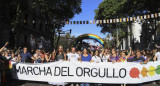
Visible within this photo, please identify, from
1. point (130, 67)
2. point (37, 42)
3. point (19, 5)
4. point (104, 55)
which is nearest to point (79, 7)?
point (37, 42)

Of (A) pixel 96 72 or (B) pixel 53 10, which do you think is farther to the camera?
(B) pixel 53 10

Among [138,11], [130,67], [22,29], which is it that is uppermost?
[138,11]

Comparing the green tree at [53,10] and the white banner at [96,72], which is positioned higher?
the green tree at [53,10]

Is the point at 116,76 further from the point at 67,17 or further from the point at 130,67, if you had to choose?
the point at 67,17

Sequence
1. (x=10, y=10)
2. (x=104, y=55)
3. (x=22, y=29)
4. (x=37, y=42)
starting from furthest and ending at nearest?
A: (x=37, y=42) < (x=22, y=29) < (x=10, y=10) < (x=104, y=55)

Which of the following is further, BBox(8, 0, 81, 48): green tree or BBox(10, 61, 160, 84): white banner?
BBox(8, 0, 81, 48): green tree

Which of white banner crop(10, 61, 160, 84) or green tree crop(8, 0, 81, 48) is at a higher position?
green tree crop(8, 0, 81, 48)

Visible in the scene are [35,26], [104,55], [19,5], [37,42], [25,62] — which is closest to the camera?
[25,62]

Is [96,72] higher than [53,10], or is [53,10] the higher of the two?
[53,10]

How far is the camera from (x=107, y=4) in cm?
3572

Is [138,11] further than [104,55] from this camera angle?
Yes

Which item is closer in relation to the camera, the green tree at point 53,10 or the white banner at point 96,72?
the white banner at point 96,72

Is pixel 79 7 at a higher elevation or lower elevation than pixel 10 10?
higher

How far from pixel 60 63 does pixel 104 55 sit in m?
2.71
